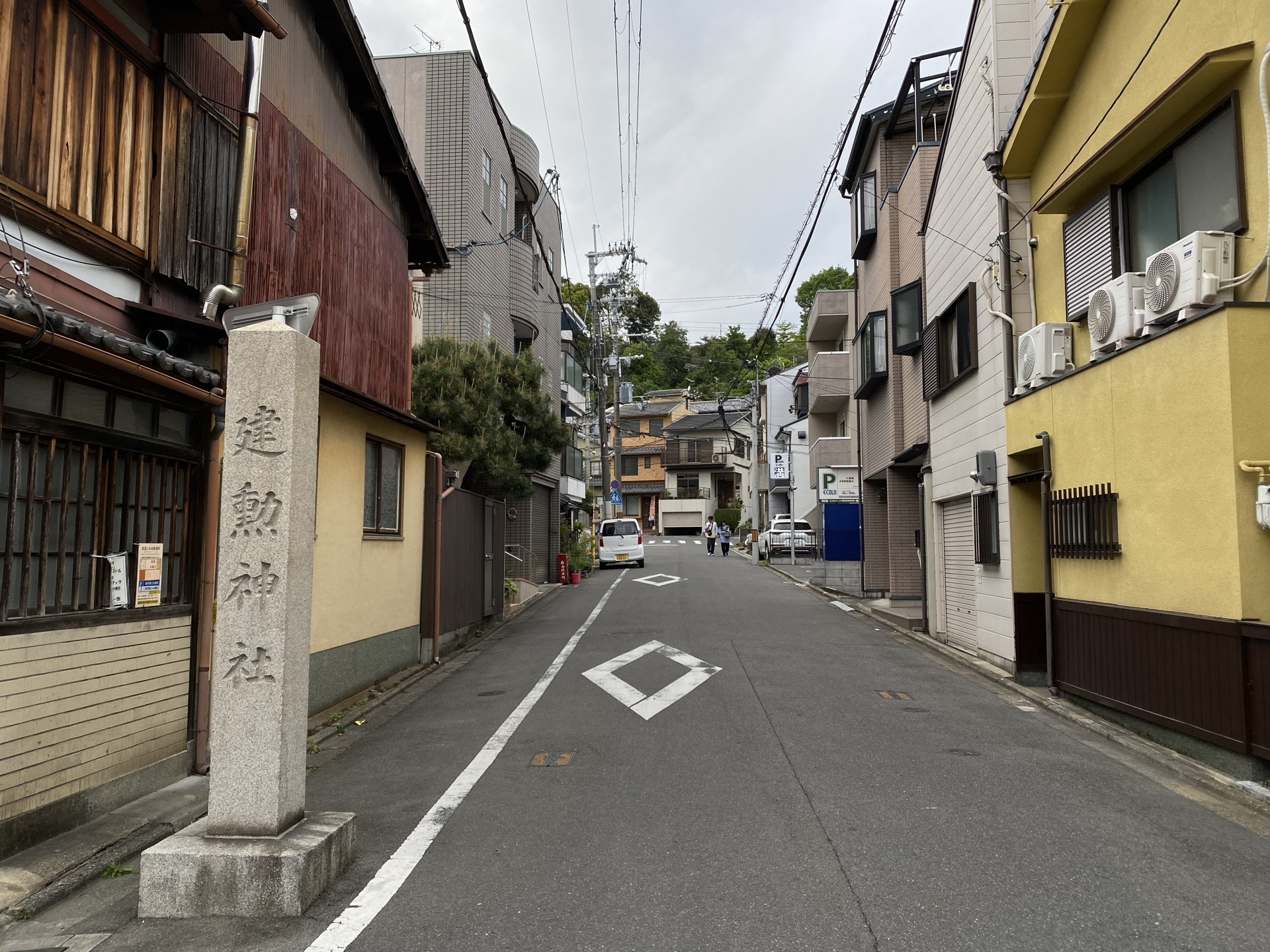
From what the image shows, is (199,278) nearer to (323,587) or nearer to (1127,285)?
(323,587)

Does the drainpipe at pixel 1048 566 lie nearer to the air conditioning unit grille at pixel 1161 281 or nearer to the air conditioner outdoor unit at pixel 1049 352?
the air conditioner outdoor unit at pixel 1049 352

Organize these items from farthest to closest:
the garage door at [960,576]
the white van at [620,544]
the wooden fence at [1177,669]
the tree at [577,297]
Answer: the tree at [577,297]
the white van at [620,544]
the garage door at [960,576]
the wooden fence at [1177,669]

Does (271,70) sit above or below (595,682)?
above

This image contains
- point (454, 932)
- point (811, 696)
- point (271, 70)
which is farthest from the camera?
point (811, 696)

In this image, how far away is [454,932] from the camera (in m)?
4.17

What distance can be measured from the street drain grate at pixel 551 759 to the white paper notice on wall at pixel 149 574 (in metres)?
3.18

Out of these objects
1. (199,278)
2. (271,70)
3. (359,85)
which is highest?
(359,85)

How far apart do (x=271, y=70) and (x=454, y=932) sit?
8556mm

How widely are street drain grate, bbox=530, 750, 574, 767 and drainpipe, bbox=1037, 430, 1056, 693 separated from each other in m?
6.04

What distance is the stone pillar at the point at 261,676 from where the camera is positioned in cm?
450

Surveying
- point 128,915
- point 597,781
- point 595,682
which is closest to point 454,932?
point 128,915

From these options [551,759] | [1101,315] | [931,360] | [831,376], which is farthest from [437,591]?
[831,376]

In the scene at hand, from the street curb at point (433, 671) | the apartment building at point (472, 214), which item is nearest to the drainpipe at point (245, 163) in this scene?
the street curb at point (433, 671)

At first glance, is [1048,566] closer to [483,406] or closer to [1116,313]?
[1116,313]
